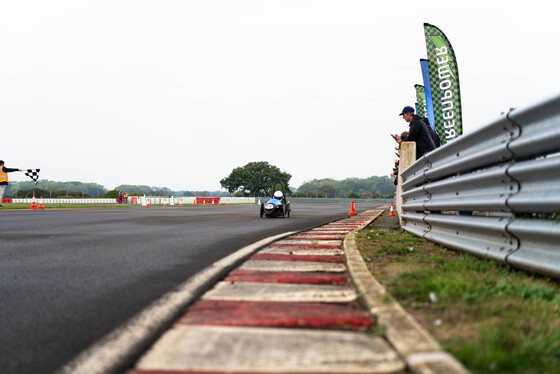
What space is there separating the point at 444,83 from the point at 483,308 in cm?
1319

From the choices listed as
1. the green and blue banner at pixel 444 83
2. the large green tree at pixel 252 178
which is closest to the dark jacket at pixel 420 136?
the green and blue banner at pixel 444 83

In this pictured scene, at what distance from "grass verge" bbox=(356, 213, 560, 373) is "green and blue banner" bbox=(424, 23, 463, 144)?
11.0m

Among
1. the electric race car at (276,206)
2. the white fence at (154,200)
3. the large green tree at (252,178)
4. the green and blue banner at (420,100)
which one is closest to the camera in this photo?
the electric race car at (276,206)

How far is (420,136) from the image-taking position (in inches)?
337

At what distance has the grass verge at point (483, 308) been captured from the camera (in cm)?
184

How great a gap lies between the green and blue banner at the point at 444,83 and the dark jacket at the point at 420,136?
6.37 m

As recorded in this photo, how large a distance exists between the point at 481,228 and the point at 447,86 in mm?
11456

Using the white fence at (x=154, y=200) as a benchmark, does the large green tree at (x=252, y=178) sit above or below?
above

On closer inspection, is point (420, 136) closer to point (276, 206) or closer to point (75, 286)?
point (75, 286)

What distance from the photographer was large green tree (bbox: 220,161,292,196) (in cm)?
12256

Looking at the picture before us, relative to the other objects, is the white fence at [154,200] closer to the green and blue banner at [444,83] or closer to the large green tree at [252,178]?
the green and blue banner at [444,83]

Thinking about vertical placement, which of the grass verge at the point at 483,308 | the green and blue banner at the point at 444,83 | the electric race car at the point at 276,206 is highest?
the green and blue banner at the point at 444,83

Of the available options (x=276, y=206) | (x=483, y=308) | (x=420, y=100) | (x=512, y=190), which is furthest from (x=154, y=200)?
(x=483, y=308)

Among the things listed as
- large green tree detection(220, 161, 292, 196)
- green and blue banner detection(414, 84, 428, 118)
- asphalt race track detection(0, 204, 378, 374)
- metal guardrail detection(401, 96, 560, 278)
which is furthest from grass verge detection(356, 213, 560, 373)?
large green tree detection(220, 161, 292, 196)
